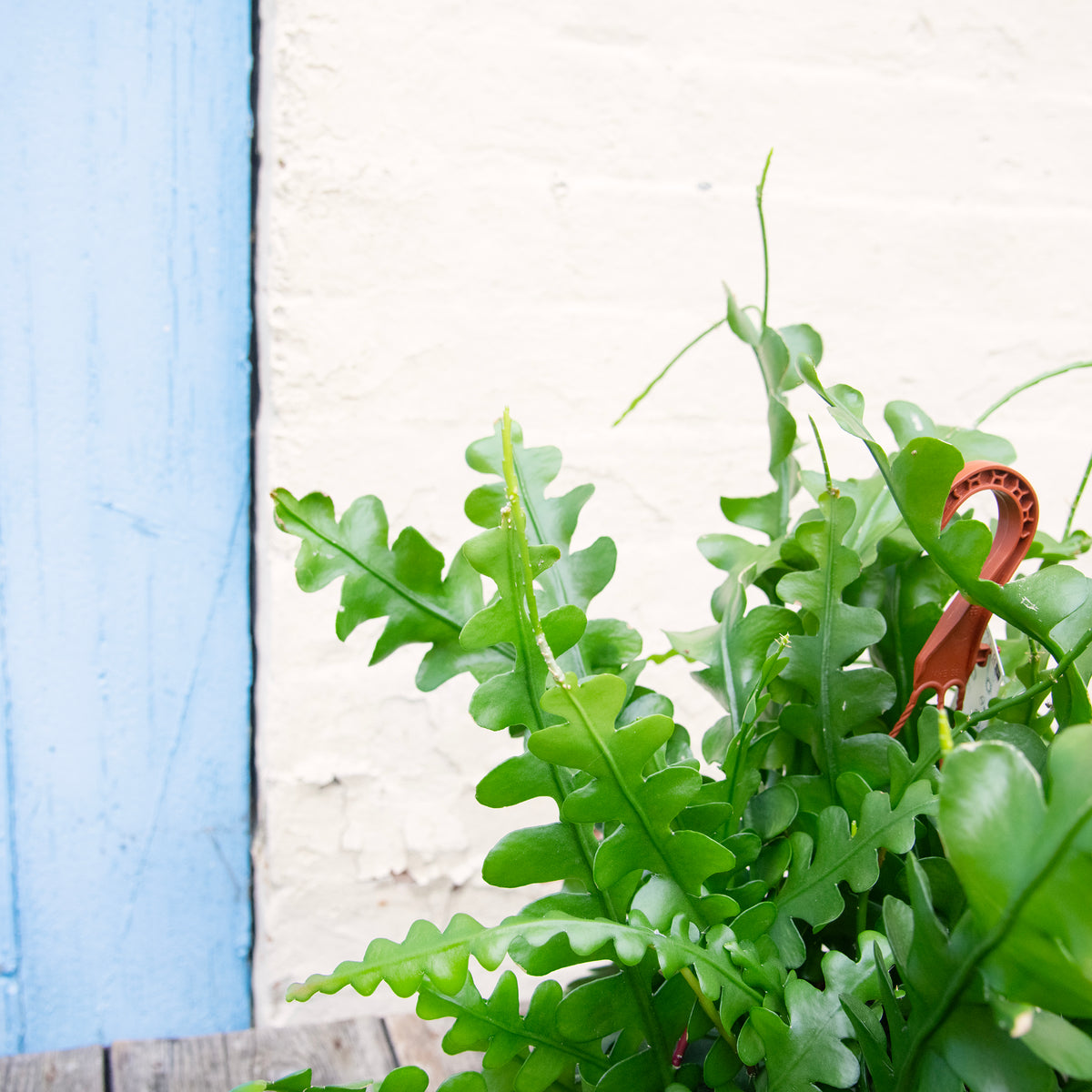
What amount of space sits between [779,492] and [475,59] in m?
0.49

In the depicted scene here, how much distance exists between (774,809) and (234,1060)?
1.49 feet

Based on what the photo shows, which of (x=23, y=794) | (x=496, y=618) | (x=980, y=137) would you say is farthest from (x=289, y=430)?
(x=980, y=137)

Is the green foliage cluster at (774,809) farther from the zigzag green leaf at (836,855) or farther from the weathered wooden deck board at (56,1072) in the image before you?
the weathered wooden deck board at (56,1072)

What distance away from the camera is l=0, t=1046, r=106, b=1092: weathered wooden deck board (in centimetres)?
56

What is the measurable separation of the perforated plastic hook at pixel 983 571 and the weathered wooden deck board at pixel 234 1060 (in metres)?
0.41

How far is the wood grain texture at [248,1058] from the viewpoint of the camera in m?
0.57

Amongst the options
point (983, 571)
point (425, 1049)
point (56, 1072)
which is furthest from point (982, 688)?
point (56, 1072)

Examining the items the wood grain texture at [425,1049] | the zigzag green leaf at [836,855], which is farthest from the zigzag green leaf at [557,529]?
the wood grain texture at [425,1049]

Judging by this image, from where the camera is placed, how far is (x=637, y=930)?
0.25 metres

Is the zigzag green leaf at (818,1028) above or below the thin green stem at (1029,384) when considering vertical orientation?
below

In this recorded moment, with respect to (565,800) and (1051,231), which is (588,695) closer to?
(565,800)

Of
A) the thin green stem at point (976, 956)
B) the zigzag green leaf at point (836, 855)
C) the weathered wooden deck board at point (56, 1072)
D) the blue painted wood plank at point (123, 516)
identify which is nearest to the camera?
the thin green stem at point (976, 956)

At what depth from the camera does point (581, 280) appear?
0.74 metres

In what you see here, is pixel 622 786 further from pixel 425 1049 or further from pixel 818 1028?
pixel 425 1049
